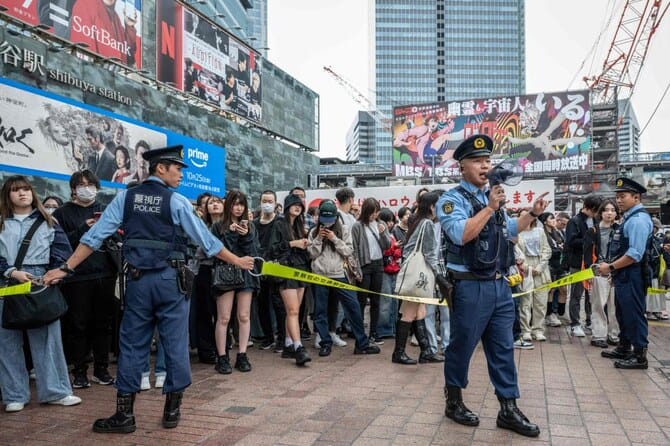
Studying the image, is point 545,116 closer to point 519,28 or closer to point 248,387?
point 248,387

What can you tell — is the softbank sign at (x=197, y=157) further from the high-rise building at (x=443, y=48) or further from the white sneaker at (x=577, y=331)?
the high-rise building at (x=443, y=48)

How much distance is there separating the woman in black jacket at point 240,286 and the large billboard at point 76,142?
23.7 ft

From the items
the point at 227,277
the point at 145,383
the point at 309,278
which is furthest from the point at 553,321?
the point at 145,383

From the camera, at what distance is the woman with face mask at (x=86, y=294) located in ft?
16.1

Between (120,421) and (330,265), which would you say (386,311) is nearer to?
(330,265)

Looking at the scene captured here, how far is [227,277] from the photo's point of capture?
535cm

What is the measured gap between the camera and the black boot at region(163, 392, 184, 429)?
370 centimetres

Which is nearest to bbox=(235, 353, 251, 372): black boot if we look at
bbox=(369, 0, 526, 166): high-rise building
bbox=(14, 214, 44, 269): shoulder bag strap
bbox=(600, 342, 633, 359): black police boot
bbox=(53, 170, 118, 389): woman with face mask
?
bbox=(53, 170, 118, 389): woman with face mask

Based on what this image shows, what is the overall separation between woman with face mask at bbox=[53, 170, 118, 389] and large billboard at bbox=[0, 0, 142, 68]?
34.4 feet

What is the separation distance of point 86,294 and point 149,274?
5.17 ft

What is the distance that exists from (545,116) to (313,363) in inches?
1330

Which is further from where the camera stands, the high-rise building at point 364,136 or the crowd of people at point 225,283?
the high-rise building at point 364,136

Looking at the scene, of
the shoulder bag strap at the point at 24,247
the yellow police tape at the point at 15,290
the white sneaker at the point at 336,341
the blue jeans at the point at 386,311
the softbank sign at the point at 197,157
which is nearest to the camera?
the yellow police tape at the point at 15,290

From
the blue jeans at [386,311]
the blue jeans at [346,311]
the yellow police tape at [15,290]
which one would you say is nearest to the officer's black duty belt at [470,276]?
the blue jeans at [346,311]
